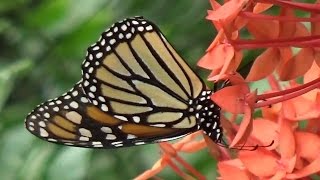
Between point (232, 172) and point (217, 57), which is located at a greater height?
point (217, 57)

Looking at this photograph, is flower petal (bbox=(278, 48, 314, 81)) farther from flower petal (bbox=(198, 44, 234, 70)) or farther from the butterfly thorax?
the butterfly thorax

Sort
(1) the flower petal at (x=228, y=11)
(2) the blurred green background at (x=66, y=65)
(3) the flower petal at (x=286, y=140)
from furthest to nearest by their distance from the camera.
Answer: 1. (2) the blurred green background at (x=66, y=65)
2. (3) the flower petal at (x=286, y=140)
3. (1) the flower petal at (x=228, y=11)

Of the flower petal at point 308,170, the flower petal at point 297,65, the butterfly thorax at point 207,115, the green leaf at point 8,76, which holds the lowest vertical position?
the butterfly thorax at point 207,115

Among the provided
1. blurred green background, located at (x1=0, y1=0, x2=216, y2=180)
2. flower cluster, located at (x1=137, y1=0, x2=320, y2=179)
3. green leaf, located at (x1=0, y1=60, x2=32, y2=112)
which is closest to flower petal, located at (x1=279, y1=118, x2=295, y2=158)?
flower cluster, located at (x1=137, y1=0, x2=320, y2=179)

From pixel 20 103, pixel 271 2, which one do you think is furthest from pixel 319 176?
pixel 20 103

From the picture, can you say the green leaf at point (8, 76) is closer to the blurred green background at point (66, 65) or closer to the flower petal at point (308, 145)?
the blurred green background at point (66, 65)

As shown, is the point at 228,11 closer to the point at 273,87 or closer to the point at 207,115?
the point at 273,87

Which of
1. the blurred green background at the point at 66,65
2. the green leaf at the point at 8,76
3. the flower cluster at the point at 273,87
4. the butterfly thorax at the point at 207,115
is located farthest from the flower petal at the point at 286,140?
the green leaf at the point at 8,76

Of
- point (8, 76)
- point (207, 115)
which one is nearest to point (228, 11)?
point (207, 115)

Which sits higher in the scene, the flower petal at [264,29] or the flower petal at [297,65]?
the flower petal at [264,29]
